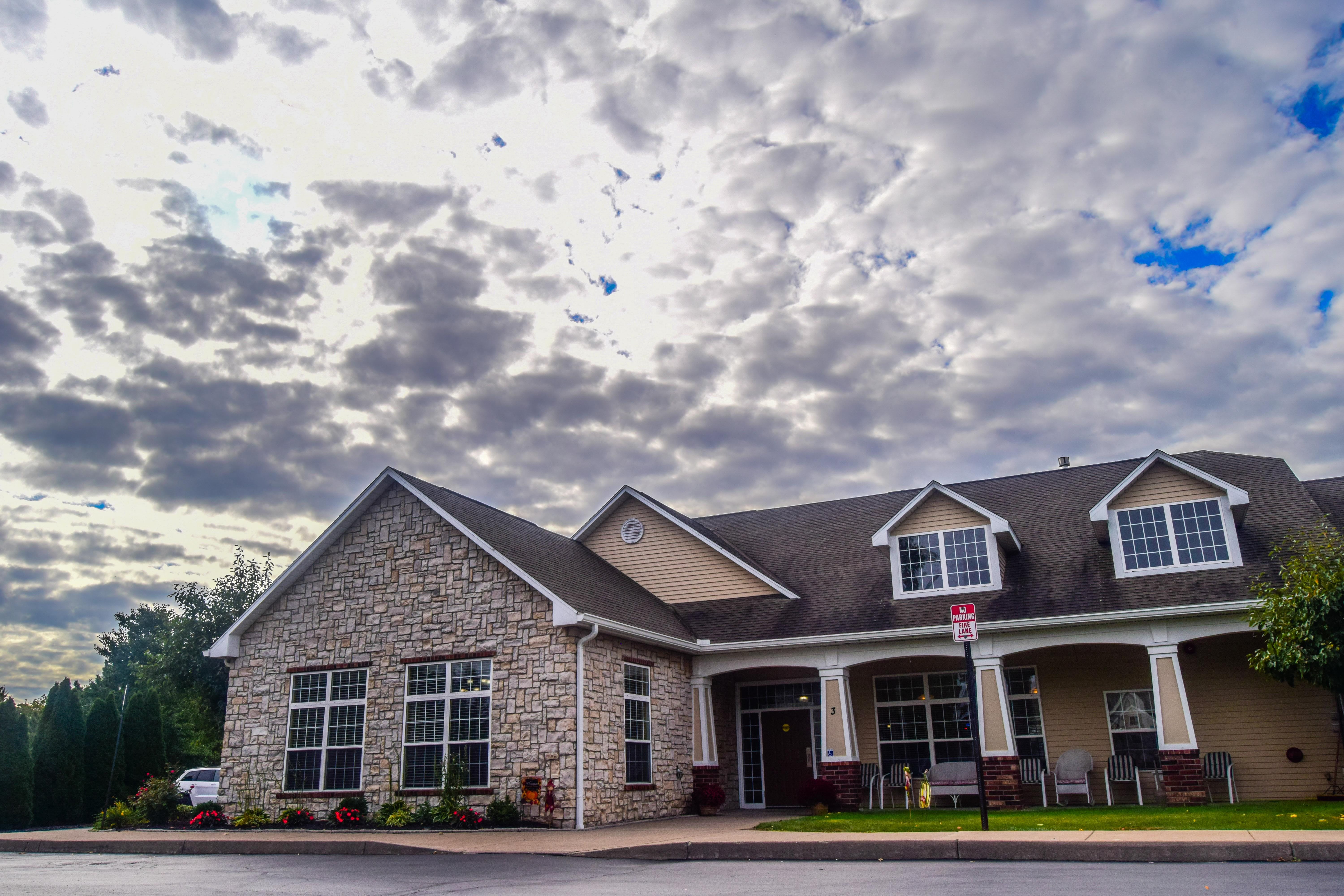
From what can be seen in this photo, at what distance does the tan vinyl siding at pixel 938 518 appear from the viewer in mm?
18781

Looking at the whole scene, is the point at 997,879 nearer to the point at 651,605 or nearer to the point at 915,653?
the point at 915,653

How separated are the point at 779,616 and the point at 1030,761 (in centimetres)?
530

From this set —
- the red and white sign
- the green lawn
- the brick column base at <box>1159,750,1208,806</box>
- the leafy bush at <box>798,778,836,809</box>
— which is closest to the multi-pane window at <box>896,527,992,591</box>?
the leafy bush at <box>798,778,836,809</box>

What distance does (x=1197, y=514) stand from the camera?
1725cm

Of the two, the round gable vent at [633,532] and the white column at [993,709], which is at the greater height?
the round gable vent at [633,532]

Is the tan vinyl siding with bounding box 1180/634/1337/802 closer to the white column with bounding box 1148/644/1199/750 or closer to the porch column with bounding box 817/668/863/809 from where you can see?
the white column with bounding box 1148/644/1199/750

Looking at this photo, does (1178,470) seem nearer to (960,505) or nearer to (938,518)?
(960,505)

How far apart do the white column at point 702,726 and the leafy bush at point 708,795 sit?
1.41 ft

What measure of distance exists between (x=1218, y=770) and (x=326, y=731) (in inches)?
607

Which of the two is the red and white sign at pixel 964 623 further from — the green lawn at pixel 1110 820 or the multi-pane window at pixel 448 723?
the multi-pane window at pixel 448 723

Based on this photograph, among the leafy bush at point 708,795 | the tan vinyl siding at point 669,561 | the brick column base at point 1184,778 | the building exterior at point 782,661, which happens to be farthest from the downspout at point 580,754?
the brick column base at point 1184,778

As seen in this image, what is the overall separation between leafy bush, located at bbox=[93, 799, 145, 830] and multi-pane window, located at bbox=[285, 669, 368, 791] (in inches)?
127

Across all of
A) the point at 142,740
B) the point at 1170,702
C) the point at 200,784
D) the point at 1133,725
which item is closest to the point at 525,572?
the point at 1170,702

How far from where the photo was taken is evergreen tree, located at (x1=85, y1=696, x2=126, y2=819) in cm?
2845
